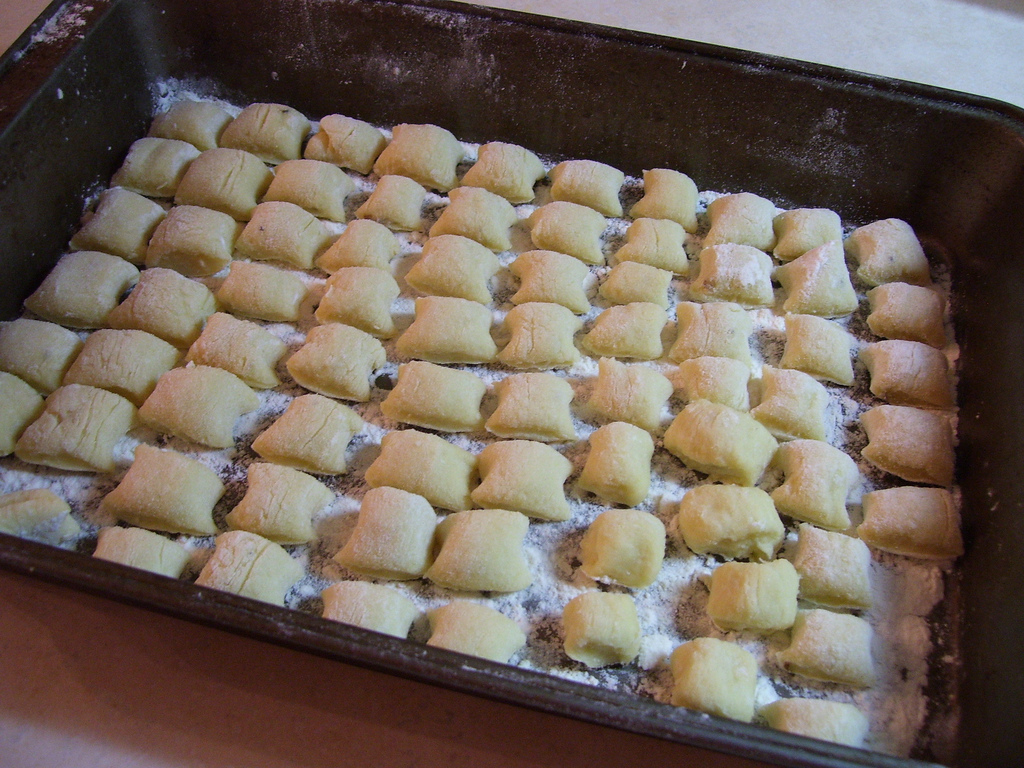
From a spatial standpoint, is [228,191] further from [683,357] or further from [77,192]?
[683,357]

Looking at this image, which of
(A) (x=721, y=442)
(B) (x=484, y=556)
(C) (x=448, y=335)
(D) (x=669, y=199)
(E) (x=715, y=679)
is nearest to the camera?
(E) (x=715, y=679)

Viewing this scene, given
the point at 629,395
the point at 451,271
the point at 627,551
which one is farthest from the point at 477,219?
the point at 627,551

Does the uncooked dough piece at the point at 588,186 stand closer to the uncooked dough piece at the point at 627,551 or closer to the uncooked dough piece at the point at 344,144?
the uncooked dough piece at the point at 344,144

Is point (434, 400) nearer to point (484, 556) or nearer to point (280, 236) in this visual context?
point (484, 556)

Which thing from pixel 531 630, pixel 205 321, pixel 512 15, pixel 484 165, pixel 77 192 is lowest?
pixel 531 630

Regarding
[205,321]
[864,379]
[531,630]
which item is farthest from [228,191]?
[864,379]
